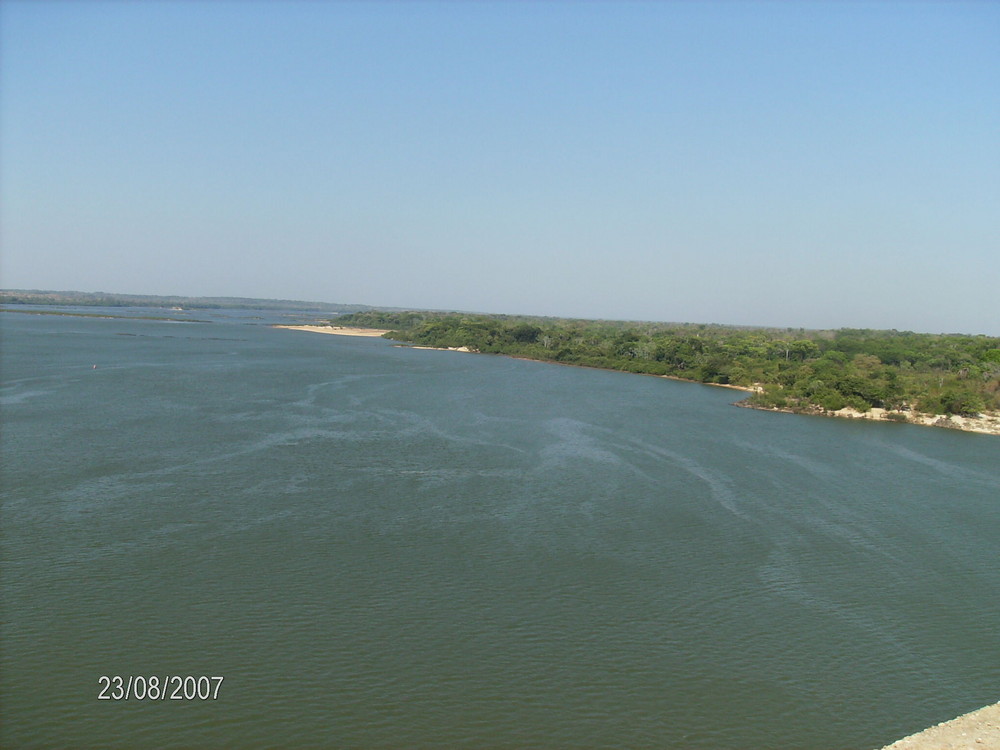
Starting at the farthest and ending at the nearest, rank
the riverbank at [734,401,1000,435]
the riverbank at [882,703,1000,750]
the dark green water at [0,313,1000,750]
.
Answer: the riverbank at [734,401,1000,435] < the dark green water at [0,313,1000,750] < the riverbank at [882,703,1000,750]

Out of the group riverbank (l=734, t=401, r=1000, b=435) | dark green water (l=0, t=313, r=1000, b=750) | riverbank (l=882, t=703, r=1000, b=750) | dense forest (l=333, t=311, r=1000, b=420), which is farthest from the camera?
dense forest (l=333, t=311, r=1000, b=420)

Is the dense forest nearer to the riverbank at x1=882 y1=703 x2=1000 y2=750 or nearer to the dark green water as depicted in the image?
the dark green water

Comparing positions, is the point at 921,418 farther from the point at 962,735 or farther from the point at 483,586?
the point at 483,586

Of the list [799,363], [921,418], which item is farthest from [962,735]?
[799,363]

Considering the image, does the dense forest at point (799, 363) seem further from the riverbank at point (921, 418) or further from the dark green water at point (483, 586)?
the dark green water at point (483, 586)

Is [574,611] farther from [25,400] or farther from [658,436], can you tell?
[25,400]

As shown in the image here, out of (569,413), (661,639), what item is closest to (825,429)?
(569,413)

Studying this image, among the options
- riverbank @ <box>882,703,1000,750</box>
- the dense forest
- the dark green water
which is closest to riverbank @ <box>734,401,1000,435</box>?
the dense forest

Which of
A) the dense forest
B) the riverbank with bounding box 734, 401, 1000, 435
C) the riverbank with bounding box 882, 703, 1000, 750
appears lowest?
the riverbank with bounding box 882, 703, 1000, 750
